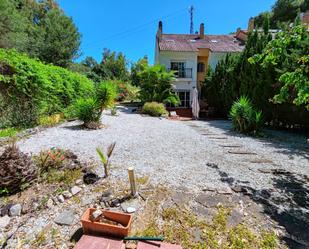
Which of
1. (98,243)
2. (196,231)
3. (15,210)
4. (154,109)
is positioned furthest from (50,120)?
(196,231)

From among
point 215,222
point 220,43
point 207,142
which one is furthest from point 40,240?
point 220,43

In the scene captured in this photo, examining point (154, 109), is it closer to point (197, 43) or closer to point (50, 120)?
point (50, 120)

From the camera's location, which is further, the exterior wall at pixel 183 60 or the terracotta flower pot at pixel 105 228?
the exterior wall at pixel 183 60

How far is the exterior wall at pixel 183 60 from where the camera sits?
2034 cm

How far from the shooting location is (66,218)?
2.83 metres

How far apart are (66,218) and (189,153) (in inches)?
137

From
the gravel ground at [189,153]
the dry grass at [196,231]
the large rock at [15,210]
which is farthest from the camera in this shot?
the gravel ground at [189,153]

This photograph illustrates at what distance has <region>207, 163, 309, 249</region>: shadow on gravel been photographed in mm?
2637

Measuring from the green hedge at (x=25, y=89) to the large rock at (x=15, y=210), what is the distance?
5.03 m

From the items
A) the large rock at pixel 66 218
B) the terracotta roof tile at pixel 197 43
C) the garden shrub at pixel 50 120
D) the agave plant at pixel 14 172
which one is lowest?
the large rock at pixel 66 218

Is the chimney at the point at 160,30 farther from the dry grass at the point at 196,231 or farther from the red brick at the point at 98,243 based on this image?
the red brick at the point at 98,243

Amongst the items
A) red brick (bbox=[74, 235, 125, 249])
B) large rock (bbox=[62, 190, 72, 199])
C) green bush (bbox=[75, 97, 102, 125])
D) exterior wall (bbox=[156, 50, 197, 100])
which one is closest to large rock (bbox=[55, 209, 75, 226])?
large rock (bbox=[62, 190, 72, 199])

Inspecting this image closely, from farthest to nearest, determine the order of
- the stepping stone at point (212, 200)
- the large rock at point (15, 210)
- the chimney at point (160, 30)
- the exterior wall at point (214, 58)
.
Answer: the chimney at point (160, 30) → the exterior wall at point (214, 58) → the stepping stone at point (212, 200) → the large rock at point (15, 210)

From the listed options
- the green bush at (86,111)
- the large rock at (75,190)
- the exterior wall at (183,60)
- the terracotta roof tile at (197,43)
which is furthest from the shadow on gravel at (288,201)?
the terracotta roof tile at (197,43)
